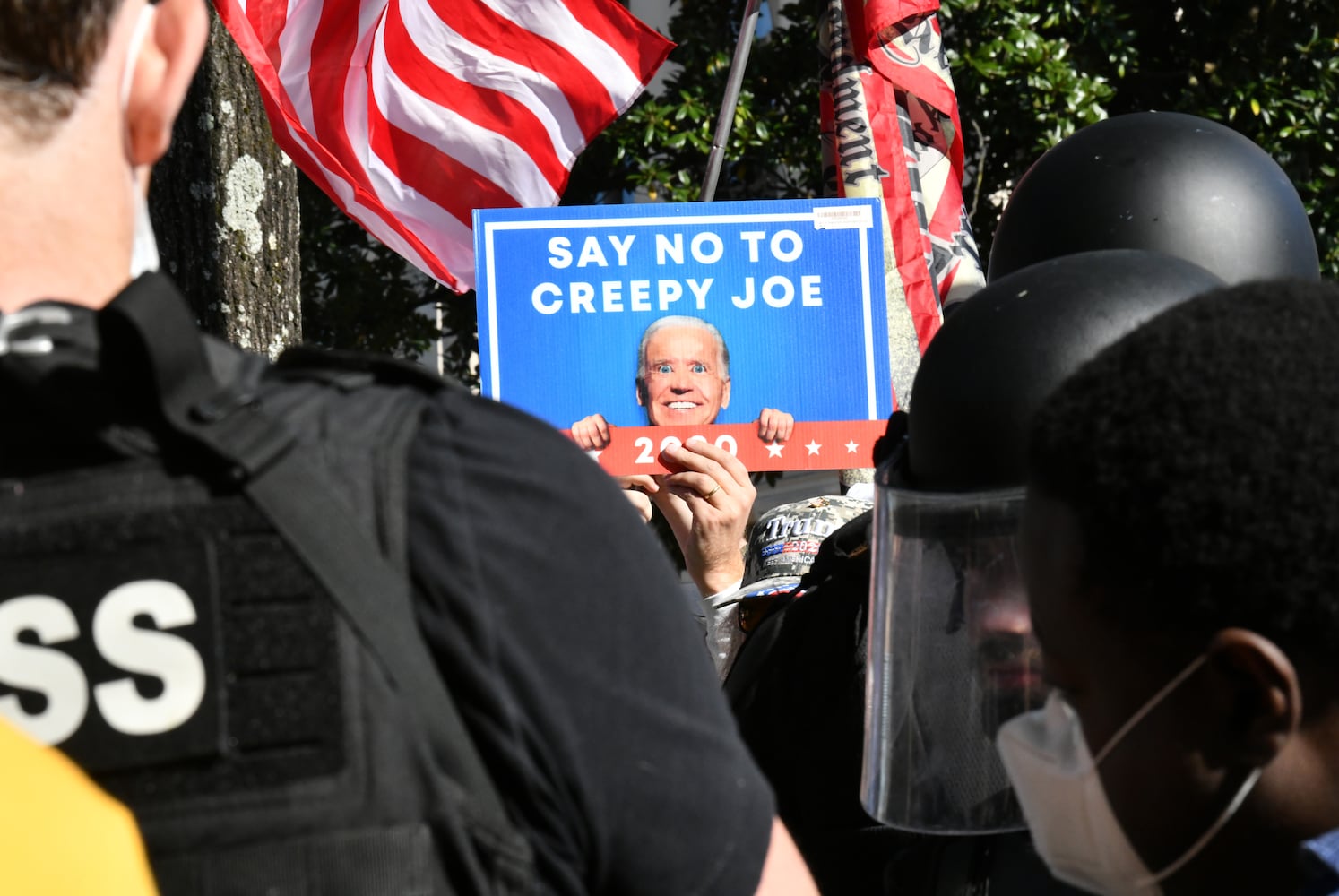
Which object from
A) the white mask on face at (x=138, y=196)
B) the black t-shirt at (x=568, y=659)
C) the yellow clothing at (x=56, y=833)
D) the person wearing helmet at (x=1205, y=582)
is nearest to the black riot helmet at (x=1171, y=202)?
the person wearing helmet at (x=1205, y=582)

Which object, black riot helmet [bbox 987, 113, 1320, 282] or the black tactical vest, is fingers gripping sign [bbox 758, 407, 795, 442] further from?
the black tactical vest

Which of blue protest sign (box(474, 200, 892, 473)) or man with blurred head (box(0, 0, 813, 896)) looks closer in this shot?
man with blurred head (box(0, 0, 813, 896))

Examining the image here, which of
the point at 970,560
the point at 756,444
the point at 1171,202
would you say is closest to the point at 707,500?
the point at 756,444

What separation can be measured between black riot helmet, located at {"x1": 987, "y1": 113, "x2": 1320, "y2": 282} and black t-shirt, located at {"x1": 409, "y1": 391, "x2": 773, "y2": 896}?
1.52 metres

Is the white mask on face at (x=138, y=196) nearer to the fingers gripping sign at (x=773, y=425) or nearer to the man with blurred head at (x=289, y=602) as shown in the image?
the man with blurred head at (x=289, y=602)

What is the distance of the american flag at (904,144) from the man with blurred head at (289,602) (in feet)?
12.5

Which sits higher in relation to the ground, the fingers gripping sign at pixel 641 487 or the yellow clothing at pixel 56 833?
the fingers gripping sign at pixel 641 487

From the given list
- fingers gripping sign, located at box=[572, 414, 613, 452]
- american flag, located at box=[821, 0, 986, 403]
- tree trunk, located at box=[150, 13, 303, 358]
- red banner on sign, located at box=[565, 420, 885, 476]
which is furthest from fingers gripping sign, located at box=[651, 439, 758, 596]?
american flag, located at box=[821, 0, 986, 403]

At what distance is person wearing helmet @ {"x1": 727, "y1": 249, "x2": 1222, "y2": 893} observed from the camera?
6.07 ft

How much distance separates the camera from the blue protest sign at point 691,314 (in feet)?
11.3

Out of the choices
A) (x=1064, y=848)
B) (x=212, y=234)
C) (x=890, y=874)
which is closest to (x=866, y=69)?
(x=212, y=234)

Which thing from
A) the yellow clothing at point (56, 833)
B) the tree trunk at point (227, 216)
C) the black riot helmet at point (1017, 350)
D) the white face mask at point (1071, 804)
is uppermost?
the tree trunk at point (227, 216)

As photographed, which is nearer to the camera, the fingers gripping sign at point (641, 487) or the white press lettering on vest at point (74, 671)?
the white press lettering on vest at point (74, 671)

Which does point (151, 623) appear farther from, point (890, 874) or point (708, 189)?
point (708, 189)
